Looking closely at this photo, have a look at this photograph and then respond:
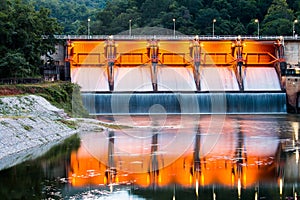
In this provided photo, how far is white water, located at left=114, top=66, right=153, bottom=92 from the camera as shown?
71.6m

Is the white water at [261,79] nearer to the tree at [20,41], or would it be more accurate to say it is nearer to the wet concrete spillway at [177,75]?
the wet concrete spillway at [177,75]

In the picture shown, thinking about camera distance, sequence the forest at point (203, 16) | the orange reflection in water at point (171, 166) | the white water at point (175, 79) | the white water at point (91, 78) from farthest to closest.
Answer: the forest at point (203, 16)
the white water at point (175, 79)
the white water at point (91, 78)
the orange reflection in water at point (171, 166)

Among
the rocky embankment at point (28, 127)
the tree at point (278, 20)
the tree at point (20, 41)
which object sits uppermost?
the tree at point (278, 20)

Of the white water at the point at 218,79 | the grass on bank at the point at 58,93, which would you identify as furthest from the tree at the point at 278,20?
the grass on bank at the point at 58,93

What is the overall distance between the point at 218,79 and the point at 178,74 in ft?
16.0

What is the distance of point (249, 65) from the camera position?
77.1 metres

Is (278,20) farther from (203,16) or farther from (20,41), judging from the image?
(20,41)

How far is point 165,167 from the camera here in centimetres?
3409

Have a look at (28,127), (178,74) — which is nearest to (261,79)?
(178,74)

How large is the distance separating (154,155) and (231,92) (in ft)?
111

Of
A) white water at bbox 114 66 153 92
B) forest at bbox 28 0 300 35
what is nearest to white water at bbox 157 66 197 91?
white water at bbox 114 66 153 92

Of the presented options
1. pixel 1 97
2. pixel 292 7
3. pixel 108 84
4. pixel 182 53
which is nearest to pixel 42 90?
pixel 1 97

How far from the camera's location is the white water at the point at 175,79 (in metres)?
72.3

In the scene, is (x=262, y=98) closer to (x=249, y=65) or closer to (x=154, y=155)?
(x=249, y=65)
